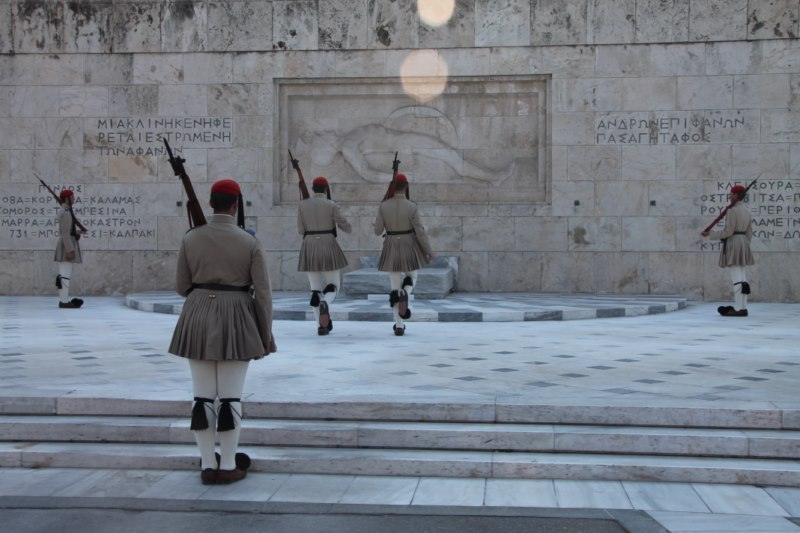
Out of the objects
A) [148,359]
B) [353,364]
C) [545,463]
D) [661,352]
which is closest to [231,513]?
[545,463]

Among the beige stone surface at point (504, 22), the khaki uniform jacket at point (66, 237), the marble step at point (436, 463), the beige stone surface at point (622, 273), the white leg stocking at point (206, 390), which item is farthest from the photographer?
the beige stone surface at point (504, 22)

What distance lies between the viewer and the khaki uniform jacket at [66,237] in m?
13.3

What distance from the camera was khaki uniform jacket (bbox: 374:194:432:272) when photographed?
9773 mm

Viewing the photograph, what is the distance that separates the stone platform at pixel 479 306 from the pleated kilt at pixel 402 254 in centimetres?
190

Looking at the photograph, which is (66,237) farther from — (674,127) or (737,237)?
(674,127)

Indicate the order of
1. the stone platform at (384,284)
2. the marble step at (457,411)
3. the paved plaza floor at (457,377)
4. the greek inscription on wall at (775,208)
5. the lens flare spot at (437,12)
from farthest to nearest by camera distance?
1. the lens flare spot at (437,12)
2. the greek inscription on wall at (775,208)
3. the stone platform at (384,284)
4. the marble step at (457,411)
5. the paved plaza floor at (457,377)

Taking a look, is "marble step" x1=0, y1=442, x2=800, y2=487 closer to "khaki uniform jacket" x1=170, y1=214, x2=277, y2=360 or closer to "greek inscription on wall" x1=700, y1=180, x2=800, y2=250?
"khaki uniform jacket" x1=170, y1=214, x2=277, y2=360

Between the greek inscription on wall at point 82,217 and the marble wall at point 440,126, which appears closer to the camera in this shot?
the marble wall at point 440,126

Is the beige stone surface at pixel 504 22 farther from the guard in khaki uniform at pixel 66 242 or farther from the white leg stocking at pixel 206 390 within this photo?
the white leg stocking at pixel 206 390

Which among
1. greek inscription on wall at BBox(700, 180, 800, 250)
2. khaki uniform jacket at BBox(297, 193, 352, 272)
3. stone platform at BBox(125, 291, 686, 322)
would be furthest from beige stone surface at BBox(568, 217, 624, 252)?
khaki uniform jacket at BBox(297, 193, 352, 272)

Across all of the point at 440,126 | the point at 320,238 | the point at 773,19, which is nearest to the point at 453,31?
the point at 440,126

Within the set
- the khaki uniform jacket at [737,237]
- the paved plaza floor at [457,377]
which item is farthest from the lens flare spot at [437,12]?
the khaki uniform jacket at [737,237]

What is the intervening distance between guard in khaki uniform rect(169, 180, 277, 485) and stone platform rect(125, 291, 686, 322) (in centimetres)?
668

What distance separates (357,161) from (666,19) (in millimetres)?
5988
